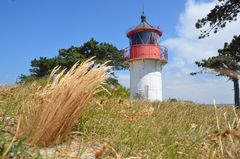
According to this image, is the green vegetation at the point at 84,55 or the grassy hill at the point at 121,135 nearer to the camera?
the grassy hill at the point at 121,135

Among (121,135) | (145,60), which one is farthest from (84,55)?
(121,135)

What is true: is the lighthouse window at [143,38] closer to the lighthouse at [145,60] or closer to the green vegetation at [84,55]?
the lighthouse at [145,60]

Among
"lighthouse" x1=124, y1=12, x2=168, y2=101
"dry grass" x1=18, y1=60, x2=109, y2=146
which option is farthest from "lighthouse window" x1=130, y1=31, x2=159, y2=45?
"dry grass" x1=18, y1=60, x2=109, y2=146

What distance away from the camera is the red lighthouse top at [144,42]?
31.3 meters

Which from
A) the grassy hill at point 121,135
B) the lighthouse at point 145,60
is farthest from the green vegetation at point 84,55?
the grassy hill at point 121,135

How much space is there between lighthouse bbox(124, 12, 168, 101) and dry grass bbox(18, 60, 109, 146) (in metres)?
26.8

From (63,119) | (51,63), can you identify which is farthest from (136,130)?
(51,63)

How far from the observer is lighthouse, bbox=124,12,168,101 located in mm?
31375

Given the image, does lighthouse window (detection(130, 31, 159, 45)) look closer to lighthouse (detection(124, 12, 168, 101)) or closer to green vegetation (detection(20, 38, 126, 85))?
lighthouse (detection(124, 12, 168, 101))

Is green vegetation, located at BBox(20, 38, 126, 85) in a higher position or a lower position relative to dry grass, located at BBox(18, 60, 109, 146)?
higher

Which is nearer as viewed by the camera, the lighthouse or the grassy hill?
the grassy hill

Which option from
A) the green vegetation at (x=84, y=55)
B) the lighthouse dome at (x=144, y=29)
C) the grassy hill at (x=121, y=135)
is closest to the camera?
the grassy hill at (x=121, y=135)

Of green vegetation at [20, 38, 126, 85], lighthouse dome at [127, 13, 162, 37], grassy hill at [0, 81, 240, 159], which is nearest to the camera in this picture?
grassy hill at [0, 81, 240, 159]

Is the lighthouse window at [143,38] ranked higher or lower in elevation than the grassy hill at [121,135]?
higher
